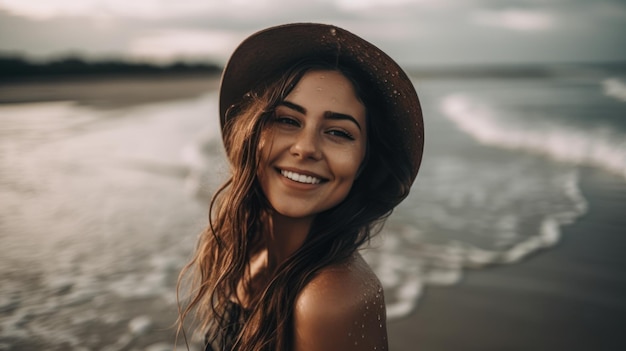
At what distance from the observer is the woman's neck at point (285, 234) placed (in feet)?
7.23

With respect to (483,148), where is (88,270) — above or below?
below

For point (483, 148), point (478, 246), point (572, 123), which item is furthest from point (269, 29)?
point (572, 123)

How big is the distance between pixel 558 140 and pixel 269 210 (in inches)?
381

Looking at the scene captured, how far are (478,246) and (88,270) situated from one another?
3.72 m

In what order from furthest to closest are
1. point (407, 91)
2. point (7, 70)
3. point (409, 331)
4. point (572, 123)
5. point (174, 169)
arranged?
point (7, 70)
point (572, 123)
point (174, 169)
point (409, 331)
point (407, 91)

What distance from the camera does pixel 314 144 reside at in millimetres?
1943

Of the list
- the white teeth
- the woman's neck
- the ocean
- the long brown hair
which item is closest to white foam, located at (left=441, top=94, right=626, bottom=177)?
the ocean

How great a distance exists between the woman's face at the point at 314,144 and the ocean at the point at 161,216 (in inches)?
29.7

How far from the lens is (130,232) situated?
17.7 feet

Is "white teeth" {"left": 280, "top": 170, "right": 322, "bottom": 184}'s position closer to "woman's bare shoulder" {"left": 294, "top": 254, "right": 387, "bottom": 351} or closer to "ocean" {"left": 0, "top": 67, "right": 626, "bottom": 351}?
"woman's bare shoulder" {"left": 294, "top": 254, "right": 387, "bottom": 351}

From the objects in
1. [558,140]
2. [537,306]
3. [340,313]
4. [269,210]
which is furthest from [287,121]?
[558,140]

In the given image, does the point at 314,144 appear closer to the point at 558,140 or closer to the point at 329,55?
the point at 329,55

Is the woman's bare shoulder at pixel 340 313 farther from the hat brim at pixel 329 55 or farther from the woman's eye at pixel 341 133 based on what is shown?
the hat brim at pixel 329 55

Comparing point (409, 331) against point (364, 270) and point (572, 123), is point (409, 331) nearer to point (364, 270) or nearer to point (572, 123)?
point (364, 270)
